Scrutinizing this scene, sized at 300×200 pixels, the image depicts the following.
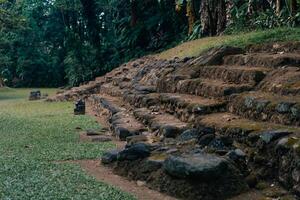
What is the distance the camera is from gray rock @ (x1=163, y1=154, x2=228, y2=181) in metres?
5.25

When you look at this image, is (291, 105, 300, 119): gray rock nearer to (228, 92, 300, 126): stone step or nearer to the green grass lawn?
(228, 92, 300, 126): stone step

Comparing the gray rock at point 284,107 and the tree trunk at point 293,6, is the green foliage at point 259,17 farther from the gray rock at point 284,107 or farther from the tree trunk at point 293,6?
the gray rock at point 284,107

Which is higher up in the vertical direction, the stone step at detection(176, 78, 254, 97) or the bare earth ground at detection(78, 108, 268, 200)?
the stone step at detection(176, 78, 254, 97)

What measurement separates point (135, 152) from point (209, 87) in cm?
242

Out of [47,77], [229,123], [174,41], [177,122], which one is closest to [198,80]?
[177,122]

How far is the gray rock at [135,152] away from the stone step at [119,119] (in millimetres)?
2153

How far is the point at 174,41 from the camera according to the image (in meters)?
23.3

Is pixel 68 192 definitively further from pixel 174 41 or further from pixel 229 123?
pixel 174 41

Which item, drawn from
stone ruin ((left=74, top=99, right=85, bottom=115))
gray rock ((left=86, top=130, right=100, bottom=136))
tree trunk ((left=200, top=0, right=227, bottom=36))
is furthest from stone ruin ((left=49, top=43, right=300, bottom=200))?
tree trunk ((left=200, top=0, right=227, bottom=36))

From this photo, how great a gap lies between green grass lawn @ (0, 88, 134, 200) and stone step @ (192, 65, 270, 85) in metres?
2.29

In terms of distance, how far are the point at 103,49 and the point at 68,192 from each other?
76.4ft

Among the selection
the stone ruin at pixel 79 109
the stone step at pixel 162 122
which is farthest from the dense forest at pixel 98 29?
the stone step at pixel 162 122

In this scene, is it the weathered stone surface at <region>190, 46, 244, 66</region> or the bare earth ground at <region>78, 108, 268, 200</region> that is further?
the weathered stone surface at <region>190, 46, 244, 66</region>

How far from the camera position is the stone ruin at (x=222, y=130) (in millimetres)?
5281
